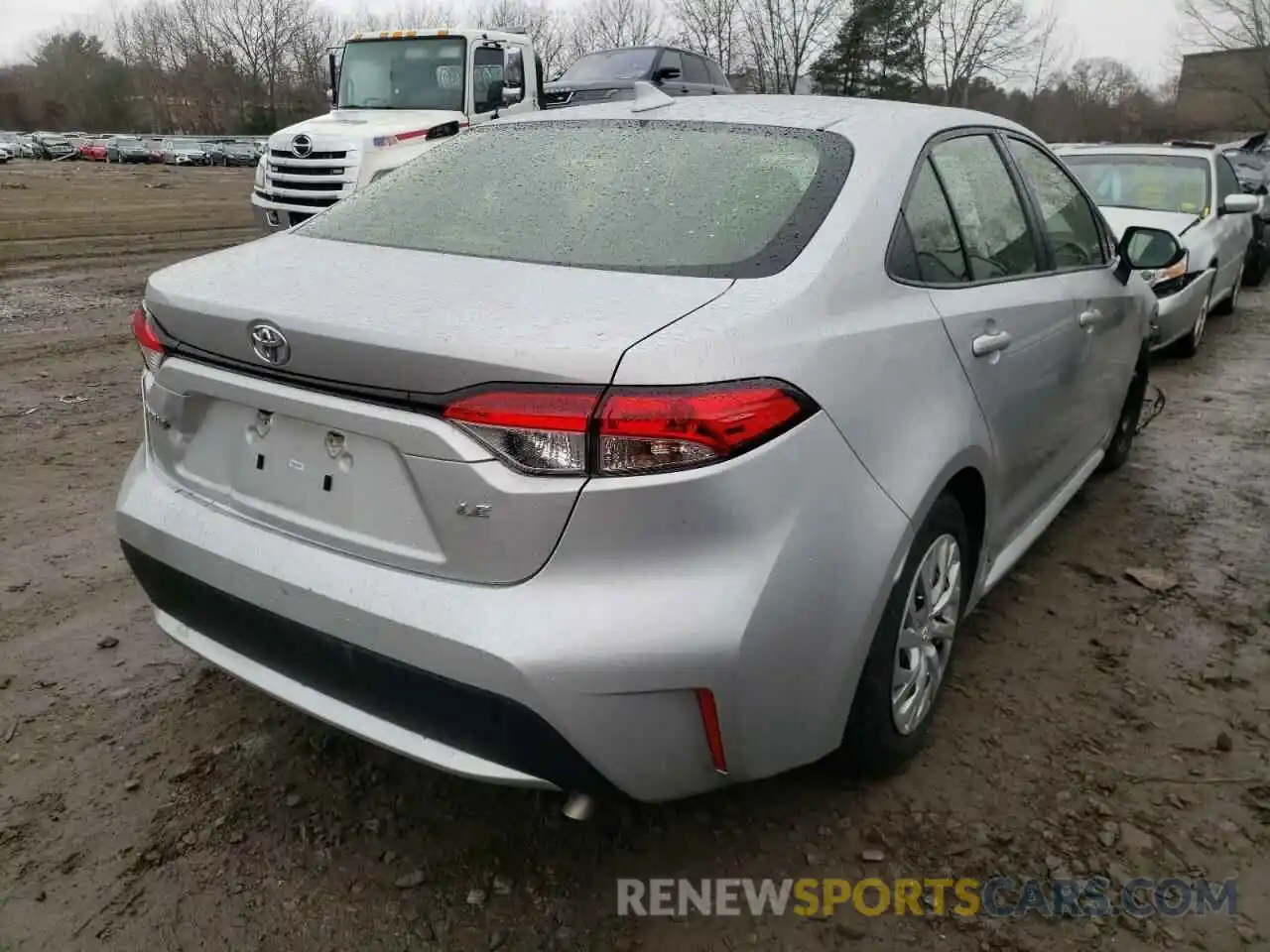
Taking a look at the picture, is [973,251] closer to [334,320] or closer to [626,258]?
[626,258]

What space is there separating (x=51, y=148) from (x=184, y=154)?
7.58 metres

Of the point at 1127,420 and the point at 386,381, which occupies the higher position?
the point at 386,381

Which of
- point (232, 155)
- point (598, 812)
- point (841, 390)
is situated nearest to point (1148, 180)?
point (841, 390)

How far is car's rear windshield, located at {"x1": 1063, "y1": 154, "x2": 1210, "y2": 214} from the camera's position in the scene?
788cm

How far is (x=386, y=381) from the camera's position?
6.07ft

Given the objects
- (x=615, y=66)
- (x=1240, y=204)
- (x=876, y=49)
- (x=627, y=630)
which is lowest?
(x=627, y=630)

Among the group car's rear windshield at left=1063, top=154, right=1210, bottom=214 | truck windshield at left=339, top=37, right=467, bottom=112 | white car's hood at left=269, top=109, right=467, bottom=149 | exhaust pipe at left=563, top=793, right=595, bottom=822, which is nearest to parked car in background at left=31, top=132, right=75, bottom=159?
truck windshield at left=339, top=37, right=467, bottom=112

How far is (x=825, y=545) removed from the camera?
1923mm

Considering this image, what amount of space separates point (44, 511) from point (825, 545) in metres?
3.53

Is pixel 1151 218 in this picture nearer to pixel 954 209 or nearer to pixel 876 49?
pixel 954 209

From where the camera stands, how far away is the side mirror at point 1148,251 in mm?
3977

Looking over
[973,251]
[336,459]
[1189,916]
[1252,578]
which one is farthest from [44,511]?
[1252,578]

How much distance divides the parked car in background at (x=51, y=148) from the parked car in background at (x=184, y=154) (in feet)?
16.4

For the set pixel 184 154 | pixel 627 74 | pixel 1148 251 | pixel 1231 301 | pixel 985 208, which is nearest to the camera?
pixel 985 208
